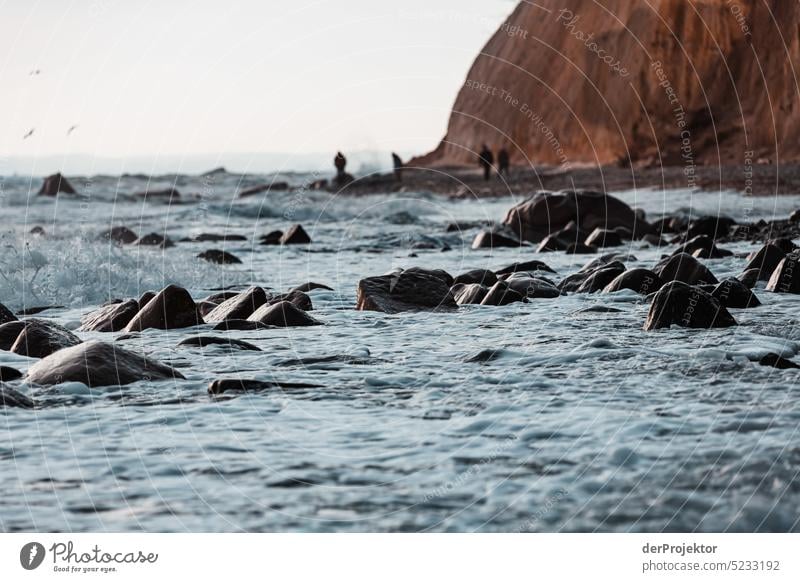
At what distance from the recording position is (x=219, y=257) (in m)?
16.2

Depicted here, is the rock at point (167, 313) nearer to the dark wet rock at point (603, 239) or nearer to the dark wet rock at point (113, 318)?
the dark wet rock at point (113, 318)

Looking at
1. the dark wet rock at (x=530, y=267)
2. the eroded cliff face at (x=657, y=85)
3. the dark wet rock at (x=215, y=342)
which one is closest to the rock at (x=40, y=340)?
the dark wet rock at (x=215, y=342)

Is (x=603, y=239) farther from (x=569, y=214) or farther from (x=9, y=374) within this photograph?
(x=9, y=374)

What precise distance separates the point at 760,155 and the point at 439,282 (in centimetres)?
2842

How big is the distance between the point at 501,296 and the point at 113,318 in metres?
3.52

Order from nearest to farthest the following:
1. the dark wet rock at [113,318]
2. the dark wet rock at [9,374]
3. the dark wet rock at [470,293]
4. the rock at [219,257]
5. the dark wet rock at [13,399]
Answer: the dark wet rock at [13,399]
the dark wet rock at [9,374]
the dark wet rock at [113,318]
the dark wet rock at [470,293]
the rock at [219,257]

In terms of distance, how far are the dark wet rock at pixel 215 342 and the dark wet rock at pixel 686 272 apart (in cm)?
452

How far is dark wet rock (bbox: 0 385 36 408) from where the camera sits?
5.77 m

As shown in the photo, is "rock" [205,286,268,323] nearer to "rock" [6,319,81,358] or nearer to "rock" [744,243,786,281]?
"rock" [6,319,81,358]

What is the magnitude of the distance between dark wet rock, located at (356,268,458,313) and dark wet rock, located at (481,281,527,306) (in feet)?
1.21

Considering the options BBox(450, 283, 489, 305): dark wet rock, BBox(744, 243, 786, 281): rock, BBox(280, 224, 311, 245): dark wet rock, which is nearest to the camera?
BBox(450, 283, 489, 305): dark wet rock

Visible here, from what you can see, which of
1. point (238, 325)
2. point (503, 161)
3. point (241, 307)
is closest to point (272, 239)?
point (241, 307)

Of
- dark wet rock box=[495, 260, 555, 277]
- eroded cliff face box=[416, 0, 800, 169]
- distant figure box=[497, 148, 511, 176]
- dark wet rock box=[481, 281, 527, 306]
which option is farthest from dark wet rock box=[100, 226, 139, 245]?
distant figure box=[497, 148, 511, 176]

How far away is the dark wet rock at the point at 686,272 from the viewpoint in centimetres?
1009
